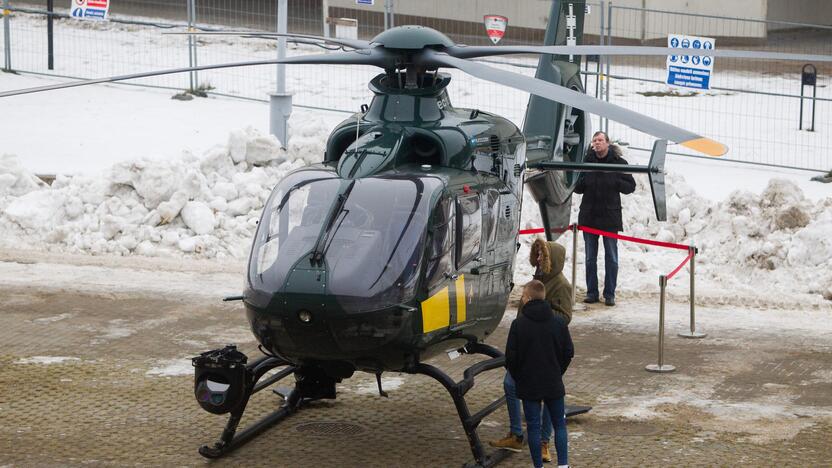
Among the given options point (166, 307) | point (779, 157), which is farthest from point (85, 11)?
point (779, 157)

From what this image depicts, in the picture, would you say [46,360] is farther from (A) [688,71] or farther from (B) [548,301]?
(A) [688,71]

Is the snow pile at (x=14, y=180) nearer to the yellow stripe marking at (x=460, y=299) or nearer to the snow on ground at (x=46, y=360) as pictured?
the snow on ground at (x=46, y=360)

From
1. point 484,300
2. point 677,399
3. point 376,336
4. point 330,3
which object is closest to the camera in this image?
point 376,336

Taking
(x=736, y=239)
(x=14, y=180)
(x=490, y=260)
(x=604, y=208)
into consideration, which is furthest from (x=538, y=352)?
(x=14, y=180)

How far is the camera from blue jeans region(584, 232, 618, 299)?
12.6 m

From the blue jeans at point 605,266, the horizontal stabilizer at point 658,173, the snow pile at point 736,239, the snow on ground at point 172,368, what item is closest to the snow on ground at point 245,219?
the snow pile at point 736,239

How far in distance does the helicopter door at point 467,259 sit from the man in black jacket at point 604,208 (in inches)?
170

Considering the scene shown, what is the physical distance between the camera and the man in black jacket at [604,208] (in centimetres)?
1266

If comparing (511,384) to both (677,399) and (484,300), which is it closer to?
(484,300)

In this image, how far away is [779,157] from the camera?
1889 cm

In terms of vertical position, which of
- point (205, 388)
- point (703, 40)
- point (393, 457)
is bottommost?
point (393, 457)

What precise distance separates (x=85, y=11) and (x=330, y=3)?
232 inches

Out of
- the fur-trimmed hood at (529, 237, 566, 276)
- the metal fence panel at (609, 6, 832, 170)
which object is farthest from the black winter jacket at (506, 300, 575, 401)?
the metal fence panel at (609, 6, 832, 170)


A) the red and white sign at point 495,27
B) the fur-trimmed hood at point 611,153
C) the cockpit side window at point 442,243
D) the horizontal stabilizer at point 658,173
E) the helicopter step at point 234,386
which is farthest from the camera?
the red and white sign at point 495,27
